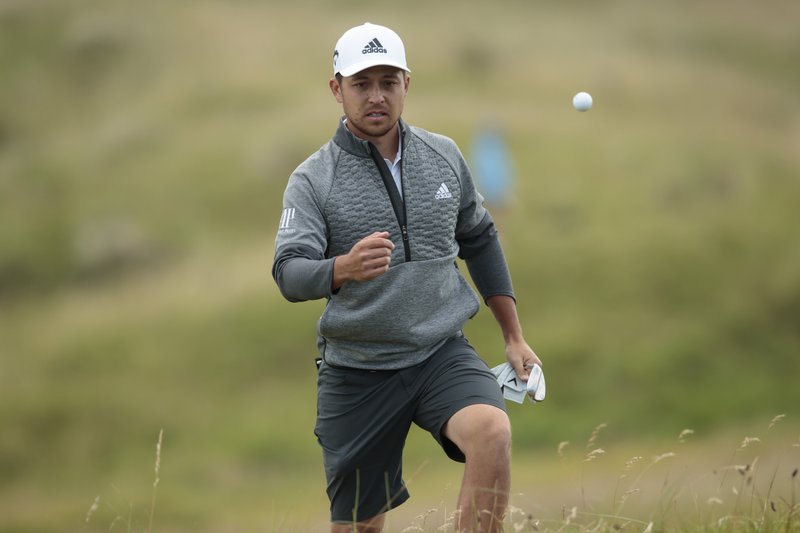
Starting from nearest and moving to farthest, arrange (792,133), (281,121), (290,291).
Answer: (290,291) < (281,121) < (792,133)

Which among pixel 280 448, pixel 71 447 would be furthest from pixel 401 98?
pixel 71 447

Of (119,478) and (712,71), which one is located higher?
(712,71)

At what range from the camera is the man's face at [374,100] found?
5818 millimetres

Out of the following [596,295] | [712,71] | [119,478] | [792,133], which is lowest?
[119,478]

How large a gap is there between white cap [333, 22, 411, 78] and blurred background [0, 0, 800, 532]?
38.4 ft

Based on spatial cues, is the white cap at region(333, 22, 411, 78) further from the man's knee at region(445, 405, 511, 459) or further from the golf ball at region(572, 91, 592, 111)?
the man's knee at region(445, 405, 511, 459)

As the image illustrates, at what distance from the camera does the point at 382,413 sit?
5.86 m

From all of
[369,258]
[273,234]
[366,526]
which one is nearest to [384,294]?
[369,258]

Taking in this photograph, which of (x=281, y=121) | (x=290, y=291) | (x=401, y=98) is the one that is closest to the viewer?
(x=290, y=291)

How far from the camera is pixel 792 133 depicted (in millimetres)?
40250

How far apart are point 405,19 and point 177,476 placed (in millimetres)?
26905

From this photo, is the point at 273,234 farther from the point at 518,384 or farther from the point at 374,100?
the point at 374,100

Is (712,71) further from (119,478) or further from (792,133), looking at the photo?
(119,478)

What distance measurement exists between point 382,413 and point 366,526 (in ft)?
2.02
